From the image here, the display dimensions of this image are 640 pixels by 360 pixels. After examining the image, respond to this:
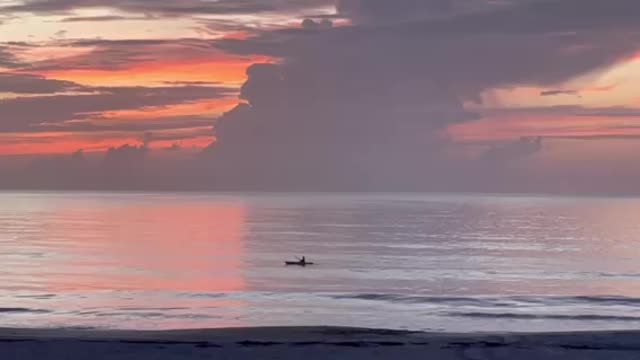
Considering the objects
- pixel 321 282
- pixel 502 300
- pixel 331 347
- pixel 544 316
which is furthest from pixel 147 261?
pixel 331 347

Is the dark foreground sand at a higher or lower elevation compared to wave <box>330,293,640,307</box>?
lower

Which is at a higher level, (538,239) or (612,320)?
(538,239)

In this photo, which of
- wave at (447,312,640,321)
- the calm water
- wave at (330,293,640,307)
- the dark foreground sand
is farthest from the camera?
wave at (330,293,640,307)

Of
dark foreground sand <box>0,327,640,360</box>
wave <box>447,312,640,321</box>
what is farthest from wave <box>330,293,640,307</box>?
dark foreground sand <box>0,327,640,360</box>

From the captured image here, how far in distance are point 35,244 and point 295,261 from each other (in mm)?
26653

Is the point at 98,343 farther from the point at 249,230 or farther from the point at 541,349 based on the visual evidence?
the point at 249,230

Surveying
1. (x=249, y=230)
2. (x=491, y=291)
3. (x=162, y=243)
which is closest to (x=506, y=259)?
(x=491, y=291)

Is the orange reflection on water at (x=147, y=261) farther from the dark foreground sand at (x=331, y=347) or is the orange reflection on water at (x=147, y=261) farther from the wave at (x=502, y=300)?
the dark foreground sand at (x=331, y=347)

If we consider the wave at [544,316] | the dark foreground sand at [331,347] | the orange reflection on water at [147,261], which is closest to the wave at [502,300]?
the wave at [544,316]

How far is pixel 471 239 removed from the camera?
91.9 m

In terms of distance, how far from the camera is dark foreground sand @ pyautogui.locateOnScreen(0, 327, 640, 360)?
16703mm

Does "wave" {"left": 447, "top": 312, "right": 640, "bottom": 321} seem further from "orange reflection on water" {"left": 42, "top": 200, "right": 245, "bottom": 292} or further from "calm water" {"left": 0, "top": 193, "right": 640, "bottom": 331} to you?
"orange reflection on water" {"left": 42, "top": 200, "right": 245, "bottom": 292}

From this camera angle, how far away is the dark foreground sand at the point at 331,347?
16703mm

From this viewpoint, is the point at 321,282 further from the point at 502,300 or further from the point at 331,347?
the point at 331,347
